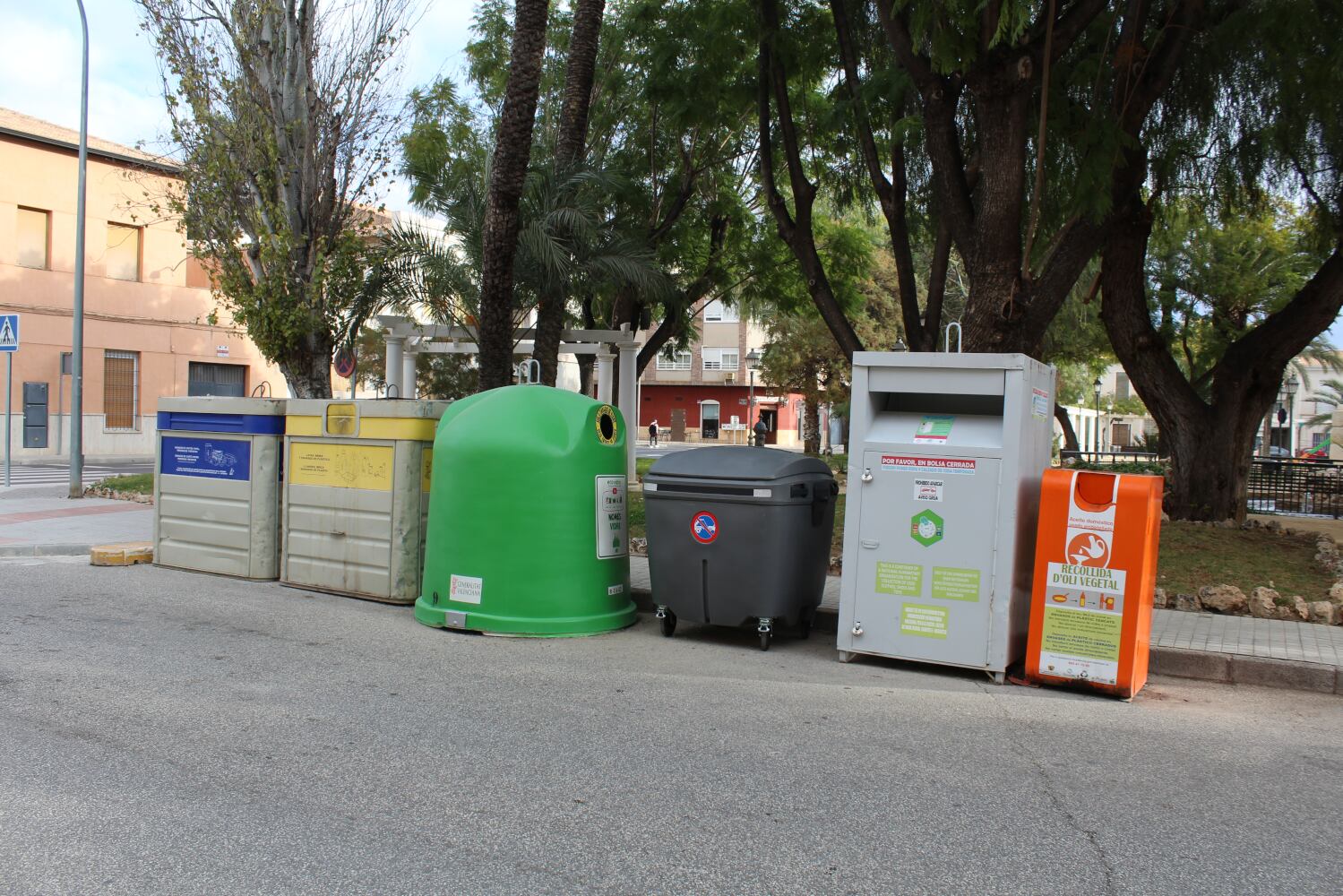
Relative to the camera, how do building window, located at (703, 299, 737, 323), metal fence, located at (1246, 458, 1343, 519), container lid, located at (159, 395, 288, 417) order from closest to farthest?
container lid, located at (159, 395, 288, 417) → metal fence, located at (1246, 458, 1343, 519) → building window, located at (703, 299, 737, 323)

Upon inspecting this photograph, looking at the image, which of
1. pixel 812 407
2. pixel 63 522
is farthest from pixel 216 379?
pixel 63 522

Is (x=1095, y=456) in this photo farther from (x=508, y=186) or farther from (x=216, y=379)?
(x=216, y=379)

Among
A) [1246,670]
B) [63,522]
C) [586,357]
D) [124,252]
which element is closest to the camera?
[1246,670]

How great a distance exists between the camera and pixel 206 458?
923 centimetres

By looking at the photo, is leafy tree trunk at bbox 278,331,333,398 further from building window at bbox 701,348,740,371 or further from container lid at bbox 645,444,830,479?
building window at bbox 701,348,740,371

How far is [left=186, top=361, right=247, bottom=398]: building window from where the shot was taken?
105 ft

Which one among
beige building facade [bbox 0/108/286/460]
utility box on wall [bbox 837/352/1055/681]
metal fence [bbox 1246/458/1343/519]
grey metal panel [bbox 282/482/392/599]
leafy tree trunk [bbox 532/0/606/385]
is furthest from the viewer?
beige building facade [bbox 0/108/286/460]

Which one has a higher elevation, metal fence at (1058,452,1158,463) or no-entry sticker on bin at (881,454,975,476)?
no-entry sticker on bin at (881,454,975,476)

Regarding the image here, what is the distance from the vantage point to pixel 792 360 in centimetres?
3600

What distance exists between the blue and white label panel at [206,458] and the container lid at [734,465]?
408cm

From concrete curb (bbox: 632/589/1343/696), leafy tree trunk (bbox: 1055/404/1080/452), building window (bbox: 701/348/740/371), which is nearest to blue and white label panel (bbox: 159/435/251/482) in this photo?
concrete curb (bbox: 632/589/1343/696)

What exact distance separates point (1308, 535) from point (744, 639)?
29.6 feet

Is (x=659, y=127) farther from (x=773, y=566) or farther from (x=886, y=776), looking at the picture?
(x=886, y=776)

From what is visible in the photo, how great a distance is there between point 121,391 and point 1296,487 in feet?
101
